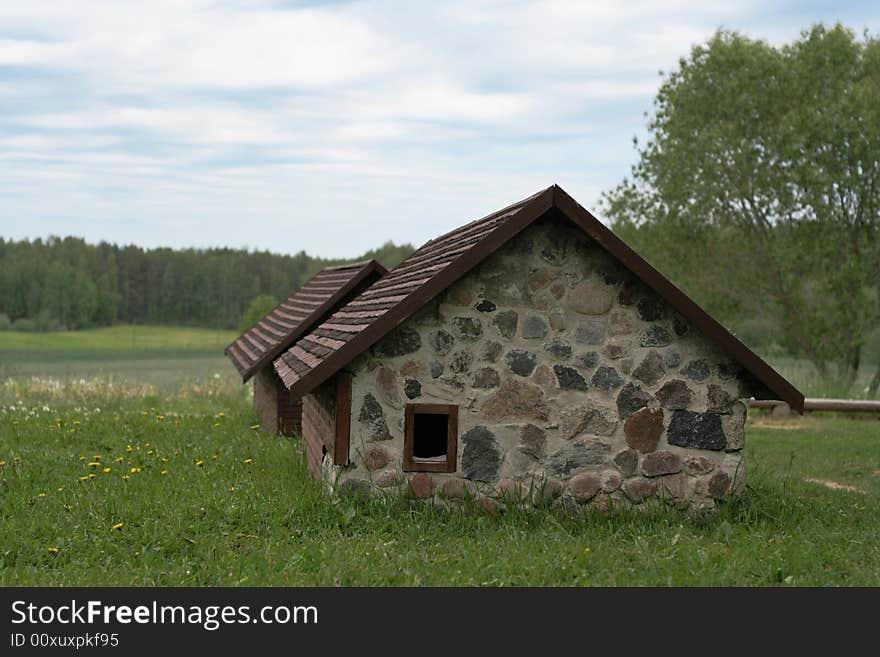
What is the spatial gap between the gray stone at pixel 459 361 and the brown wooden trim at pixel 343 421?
0.96 meters

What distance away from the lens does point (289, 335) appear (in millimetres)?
13992

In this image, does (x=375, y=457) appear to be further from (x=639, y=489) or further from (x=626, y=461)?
(x=639, y=489)

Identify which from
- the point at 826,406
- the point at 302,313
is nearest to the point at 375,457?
the point at 302,313

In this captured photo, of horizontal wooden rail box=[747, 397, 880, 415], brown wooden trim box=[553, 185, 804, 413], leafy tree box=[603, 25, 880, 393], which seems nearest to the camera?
brown wooden trim box=[553, 185, 804, 413]

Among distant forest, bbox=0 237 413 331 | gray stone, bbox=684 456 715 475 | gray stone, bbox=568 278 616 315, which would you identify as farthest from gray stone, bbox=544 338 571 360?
distant forest, bbox=0 237 413 331

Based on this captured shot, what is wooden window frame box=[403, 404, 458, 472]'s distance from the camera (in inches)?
367

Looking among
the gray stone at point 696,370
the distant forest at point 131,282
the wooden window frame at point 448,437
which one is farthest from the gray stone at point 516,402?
the distant forest at point 131,282

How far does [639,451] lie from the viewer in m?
9.70

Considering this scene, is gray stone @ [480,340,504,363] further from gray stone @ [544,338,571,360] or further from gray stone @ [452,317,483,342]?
gray stone @ [544,338,571,360]

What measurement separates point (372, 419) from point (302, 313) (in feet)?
21.1

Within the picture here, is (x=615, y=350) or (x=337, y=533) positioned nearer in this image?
(x=337, y=533)

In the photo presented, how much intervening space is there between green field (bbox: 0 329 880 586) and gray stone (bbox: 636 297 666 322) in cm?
184

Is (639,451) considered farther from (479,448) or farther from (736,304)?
(736,304)
